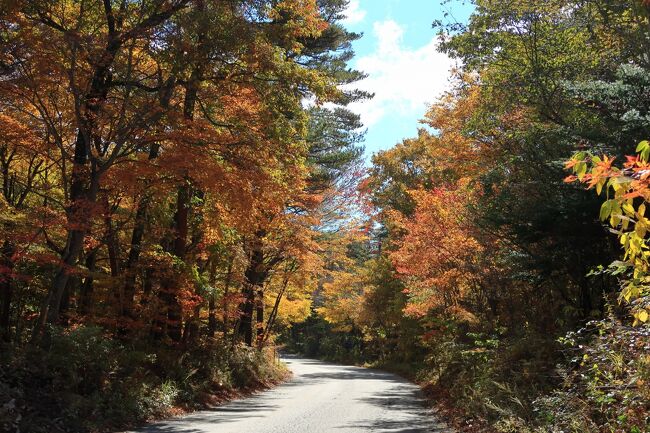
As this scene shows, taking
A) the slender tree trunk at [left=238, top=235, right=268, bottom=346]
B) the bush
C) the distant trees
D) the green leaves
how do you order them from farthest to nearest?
the slender tree trunk at [left=238, top=235, right=268, bottom=346] < the distant trees < the bush < the green leaves

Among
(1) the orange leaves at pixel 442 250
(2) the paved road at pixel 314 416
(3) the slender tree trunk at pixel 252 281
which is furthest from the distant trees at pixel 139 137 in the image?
(1) the orange leaves at pixel 442 250

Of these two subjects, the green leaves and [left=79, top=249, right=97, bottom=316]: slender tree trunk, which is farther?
[left=79, top=249, right=97, bottom=316]: slender tree trunk

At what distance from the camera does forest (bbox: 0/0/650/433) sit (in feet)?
27.5

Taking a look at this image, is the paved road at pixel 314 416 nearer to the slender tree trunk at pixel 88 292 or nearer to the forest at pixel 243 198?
the forest at pixel 243 198

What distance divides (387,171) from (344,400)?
21965 millimetres

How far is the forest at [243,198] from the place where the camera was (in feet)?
27.5

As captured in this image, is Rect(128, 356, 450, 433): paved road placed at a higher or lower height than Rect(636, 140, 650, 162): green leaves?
lower

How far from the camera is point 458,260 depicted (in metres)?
14.8

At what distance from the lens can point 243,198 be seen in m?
11.4

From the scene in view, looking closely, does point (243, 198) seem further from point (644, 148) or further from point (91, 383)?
point (644, 148)

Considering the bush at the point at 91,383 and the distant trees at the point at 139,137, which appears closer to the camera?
the bush at the point at 91,383

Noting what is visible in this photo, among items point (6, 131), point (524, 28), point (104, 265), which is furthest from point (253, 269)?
point (524, 28)

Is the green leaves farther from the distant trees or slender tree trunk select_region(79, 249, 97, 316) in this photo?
slender tree trunk select_region(79, 249, 97, 316)

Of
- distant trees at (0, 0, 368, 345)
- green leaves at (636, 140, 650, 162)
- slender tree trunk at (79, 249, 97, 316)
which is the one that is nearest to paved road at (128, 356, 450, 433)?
distant trees at (0, 0, 368, 345)
